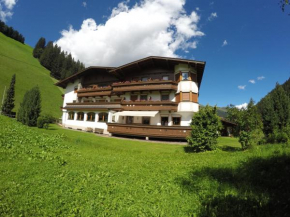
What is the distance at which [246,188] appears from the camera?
4.61 meters

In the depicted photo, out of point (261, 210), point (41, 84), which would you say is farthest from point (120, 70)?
point (41, 84)

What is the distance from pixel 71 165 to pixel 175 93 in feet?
65.2

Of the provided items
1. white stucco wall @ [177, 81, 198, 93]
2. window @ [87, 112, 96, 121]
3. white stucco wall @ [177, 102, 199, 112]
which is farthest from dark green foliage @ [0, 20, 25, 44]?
white stucco wall @ [177, 102, 199, 112]

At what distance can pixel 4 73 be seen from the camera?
197 feet

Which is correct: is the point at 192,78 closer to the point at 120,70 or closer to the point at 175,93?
the point at 175,93

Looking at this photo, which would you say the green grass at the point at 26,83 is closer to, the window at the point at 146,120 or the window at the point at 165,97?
the window at the point at 146,120

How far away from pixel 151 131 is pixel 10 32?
151358 mm

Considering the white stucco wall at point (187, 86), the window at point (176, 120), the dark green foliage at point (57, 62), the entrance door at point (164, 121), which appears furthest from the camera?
the dark green foliage at point (57, 62)

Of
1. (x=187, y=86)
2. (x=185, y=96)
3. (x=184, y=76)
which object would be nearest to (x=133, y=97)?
(x=185, y=96)

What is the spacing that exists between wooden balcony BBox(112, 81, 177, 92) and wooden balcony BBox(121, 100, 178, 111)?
2243 mm

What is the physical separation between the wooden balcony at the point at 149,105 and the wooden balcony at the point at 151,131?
3.13 m

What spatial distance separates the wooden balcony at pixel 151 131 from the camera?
19984 millimetres

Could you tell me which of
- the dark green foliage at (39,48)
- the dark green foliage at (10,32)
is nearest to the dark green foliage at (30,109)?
the dark green foliage at (39,48)

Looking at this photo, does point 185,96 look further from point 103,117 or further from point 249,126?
point 103,117
